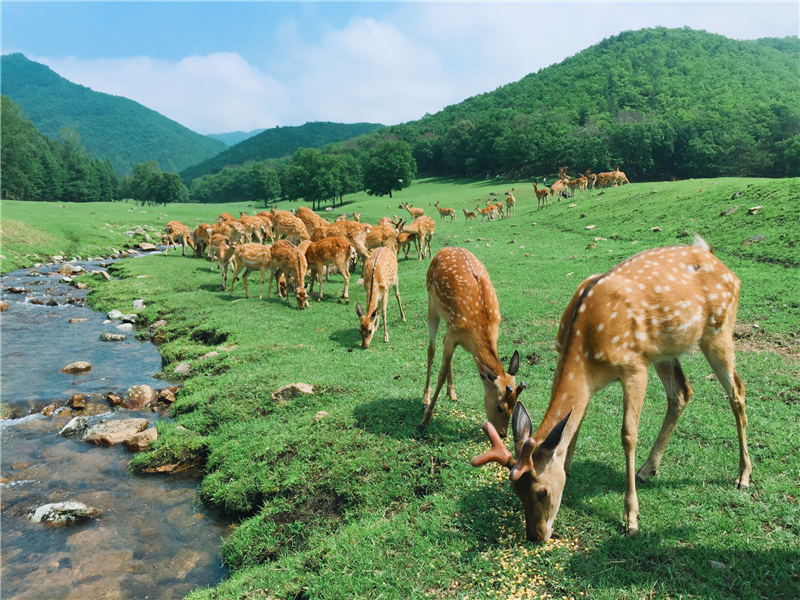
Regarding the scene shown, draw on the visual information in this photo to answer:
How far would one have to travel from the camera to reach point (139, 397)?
32.3 ft

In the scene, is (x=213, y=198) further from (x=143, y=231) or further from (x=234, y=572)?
(x=234, y=572)

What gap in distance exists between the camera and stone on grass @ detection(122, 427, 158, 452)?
26.2 ft

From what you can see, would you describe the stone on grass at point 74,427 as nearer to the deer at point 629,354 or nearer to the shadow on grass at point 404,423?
the shadow on grass at point 404,423

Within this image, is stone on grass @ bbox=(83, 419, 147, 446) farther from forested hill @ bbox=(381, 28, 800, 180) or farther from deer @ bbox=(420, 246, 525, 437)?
forested hill @ bbox=(381, 28, 800, 180)

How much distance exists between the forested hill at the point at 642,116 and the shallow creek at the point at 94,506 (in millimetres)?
61776

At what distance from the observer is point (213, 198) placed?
391 feet

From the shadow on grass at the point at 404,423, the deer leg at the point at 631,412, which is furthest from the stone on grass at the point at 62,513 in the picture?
the deer leg at the point at 631,412

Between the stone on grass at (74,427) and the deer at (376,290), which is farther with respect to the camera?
the deer at (376,290)

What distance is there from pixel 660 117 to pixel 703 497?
263 feet

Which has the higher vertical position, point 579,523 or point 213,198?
point 213,198

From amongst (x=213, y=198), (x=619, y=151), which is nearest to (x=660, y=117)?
(x=619, y=151)

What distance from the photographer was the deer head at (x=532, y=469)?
155 inches

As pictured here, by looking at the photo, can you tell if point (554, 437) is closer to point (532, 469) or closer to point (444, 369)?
point (532, 469)

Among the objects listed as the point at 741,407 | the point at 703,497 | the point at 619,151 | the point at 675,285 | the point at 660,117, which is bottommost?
the point at 703,497
